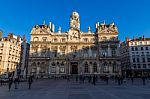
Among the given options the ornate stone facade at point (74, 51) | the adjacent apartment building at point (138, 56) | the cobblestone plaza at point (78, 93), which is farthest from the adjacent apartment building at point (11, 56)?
the adjacent apartment building at point (138, 56)

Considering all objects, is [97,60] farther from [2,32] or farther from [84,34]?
[2,32]

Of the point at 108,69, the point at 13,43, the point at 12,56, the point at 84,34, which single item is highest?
the point at 84,34

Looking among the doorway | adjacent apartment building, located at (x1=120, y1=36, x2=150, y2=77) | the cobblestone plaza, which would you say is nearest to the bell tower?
the doorway

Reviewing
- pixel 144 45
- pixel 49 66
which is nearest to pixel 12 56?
pixel 49 66

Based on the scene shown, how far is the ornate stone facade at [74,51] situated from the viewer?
59.9 metres

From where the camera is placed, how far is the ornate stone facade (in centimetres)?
5994

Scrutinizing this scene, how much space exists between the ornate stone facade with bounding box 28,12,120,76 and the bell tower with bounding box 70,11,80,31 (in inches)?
28.1

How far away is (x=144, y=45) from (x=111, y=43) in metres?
18.6

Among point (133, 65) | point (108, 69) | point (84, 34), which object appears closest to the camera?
point (108, 69)

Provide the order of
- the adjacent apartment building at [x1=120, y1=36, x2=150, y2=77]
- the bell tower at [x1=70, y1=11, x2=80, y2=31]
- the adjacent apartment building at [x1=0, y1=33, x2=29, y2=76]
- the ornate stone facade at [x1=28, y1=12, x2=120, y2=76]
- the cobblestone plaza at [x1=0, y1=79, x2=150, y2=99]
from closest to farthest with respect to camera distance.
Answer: the cobblestone plaza at [x1=0, y1=79, x2=150, y2=99] → the adjacent apartment building at [x1=0, y1=33, x2=29, y2=76] → the ornate stone facade at [x1=28, y1=12, x2=120, y2=76] → the bell tower at [x1=70, y1=11, x2=80, y2=31] → the adjacent apartment building at [x1=120, y1=36, x2=150, y2=77]

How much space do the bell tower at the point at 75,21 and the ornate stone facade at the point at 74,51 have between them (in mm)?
713

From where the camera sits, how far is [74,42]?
6247 centimetres

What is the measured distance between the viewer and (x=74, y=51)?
61.9 meters

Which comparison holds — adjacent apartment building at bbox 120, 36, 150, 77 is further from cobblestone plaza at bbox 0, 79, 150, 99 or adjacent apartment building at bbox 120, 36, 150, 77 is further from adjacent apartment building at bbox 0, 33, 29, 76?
cobblestone plaza at bbox 0, 79, 150, 99
